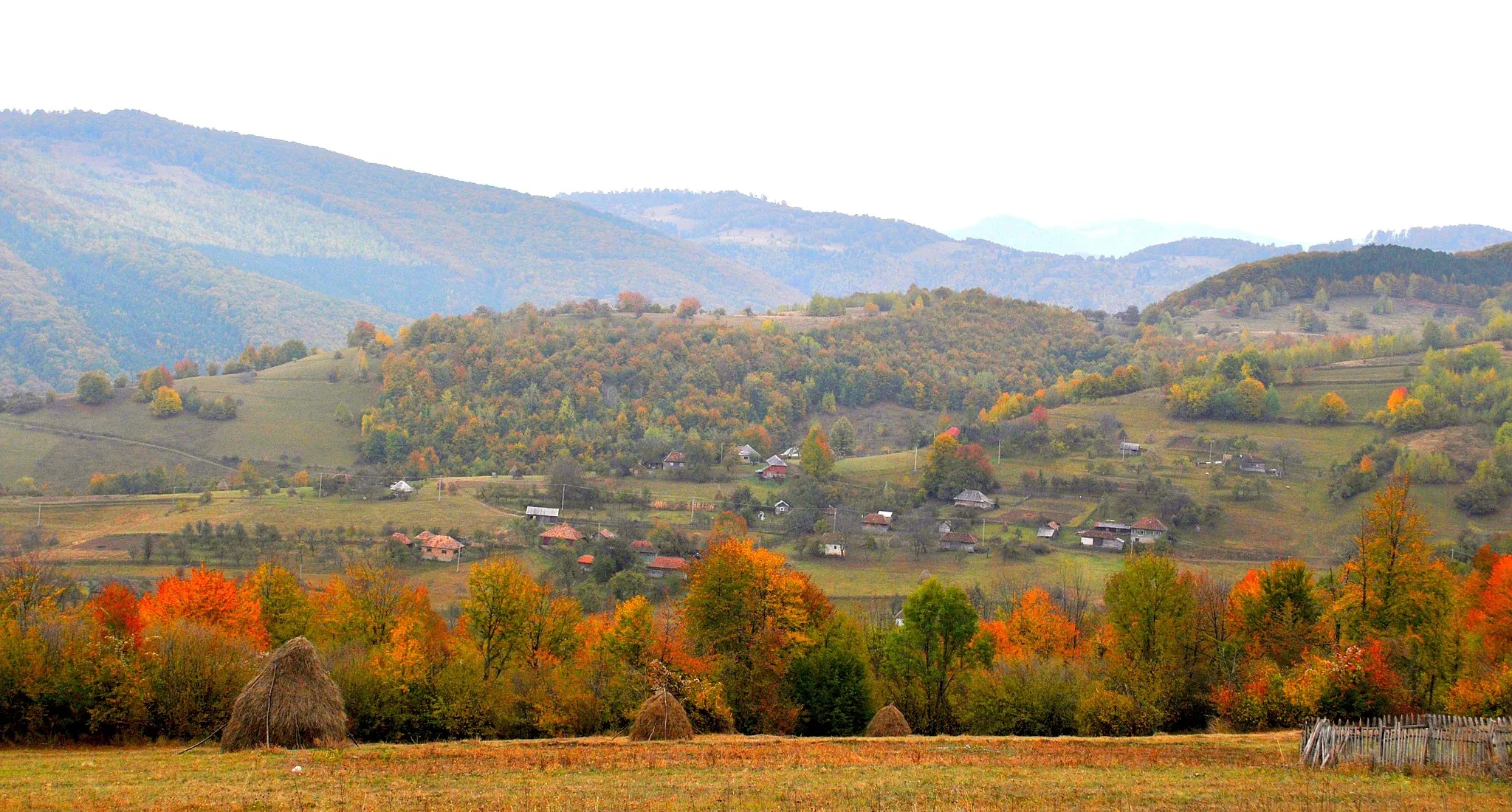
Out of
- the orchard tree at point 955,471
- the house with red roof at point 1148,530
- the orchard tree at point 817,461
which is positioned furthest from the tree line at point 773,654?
the orchard tree at point 817,461

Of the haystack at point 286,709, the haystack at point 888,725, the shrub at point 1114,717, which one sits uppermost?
the haystack at point 286,709

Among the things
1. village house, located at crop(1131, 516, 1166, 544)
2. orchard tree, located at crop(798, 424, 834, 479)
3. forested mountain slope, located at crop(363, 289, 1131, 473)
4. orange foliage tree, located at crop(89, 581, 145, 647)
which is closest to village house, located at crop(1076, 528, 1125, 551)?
village house, located at crop(1131, 516, 1166, 544)

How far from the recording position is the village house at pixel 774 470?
107625mm

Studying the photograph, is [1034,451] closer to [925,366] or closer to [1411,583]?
[925,366]

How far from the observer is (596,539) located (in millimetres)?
83125

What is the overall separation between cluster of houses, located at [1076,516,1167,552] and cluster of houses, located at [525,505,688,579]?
26758 millimetres

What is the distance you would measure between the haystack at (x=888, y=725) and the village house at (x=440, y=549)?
48095 millimetres

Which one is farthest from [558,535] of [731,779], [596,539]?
[731,779]

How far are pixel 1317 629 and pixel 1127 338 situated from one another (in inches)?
5409

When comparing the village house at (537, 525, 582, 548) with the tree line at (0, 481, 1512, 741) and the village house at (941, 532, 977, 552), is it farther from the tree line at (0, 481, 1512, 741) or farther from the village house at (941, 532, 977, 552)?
the tree line at (0, 481, 1512, 741)

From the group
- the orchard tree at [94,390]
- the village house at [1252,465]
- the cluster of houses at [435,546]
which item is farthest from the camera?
the orchard tree at [94,390]

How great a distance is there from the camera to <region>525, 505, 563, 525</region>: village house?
90625mm

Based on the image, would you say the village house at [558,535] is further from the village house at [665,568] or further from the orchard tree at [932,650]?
the orchard tree at [932,650]

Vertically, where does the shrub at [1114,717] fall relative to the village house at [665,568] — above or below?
above
